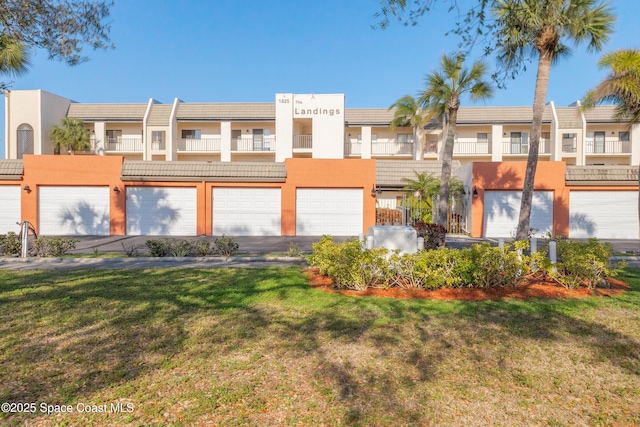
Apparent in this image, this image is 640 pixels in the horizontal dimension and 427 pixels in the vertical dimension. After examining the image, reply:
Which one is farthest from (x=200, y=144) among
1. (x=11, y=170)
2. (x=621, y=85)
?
(x=621, y=85)

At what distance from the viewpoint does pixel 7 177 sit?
20016 mm

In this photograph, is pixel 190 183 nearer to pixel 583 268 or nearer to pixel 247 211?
pixel 247 211

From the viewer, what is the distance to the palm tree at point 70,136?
1168 inches

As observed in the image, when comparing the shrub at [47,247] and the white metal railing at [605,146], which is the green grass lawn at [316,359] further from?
the white metal railing at [605,146]

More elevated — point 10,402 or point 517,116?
point 517,116

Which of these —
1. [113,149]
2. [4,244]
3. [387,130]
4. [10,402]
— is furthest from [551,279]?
[113,149]

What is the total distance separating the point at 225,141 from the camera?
1238 inches

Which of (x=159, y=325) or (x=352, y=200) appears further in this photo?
(x=352, y=200)

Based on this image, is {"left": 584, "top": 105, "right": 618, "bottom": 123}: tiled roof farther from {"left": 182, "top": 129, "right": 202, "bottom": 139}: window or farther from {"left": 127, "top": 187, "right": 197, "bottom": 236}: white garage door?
{"left": 182, "top": 129, "right": 202, "bottom": 139}: window

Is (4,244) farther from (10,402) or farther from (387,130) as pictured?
(387,130)

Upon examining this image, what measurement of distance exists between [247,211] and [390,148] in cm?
1582

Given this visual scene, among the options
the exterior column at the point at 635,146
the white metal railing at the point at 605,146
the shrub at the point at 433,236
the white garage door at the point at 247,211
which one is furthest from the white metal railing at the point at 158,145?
the exterior column at the point at 635,146

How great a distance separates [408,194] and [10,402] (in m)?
20.8

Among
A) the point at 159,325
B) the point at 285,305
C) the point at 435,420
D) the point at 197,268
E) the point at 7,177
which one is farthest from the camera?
the point at 7,177
